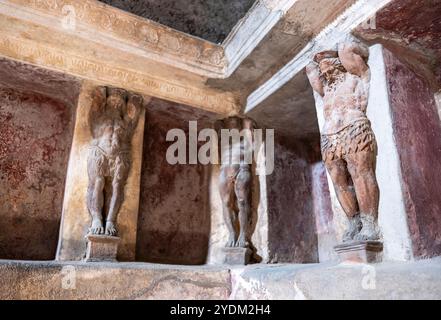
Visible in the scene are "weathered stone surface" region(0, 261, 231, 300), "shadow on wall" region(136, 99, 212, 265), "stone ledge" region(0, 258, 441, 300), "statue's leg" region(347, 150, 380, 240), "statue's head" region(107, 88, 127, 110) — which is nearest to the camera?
"stone ledge" region(0, 258, 441, 300)

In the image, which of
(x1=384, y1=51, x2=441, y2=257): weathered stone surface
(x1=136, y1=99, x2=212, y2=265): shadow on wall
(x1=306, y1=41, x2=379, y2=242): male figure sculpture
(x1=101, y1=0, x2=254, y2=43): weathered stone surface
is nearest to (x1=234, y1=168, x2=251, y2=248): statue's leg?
(x1=136, y1=99, x2=212, y2=265): shadow on wall

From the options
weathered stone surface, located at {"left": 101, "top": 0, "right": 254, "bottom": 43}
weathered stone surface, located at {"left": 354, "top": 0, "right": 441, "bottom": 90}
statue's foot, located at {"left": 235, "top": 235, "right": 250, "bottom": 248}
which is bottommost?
statue's foot, located at {"left": 235, "top": 235, "right": 250, "bottom": 248}

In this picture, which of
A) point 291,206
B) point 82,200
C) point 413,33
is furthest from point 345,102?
point 82,200

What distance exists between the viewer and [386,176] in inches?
102

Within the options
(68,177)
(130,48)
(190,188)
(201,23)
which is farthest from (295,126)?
(68,177)

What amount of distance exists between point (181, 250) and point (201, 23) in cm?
306

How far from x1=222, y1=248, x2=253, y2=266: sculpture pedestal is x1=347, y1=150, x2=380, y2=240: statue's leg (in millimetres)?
1527

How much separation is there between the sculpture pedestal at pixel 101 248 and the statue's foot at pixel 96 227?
5cm

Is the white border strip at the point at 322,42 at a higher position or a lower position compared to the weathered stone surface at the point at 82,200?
higher

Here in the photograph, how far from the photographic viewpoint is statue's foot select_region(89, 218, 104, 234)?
3304mm

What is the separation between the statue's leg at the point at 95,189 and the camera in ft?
11.2

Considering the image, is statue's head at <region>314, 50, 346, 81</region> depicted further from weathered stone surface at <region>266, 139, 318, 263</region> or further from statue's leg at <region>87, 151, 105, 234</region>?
statue's leg at <region>87, 151, 105, 234</region>

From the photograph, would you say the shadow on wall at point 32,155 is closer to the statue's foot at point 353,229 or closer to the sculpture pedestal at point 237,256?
the sculpture pedestal at point 237,256

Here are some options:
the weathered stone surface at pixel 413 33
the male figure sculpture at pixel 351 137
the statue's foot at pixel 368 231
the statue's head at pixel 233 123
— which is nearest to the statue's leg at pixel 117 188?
the statue's head at pixel 233 123
